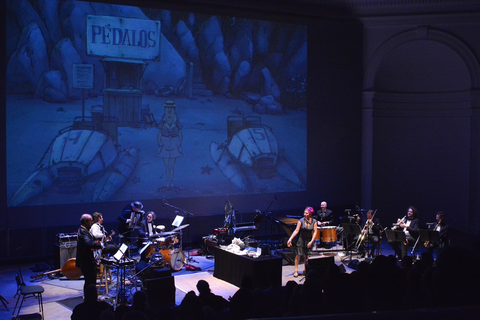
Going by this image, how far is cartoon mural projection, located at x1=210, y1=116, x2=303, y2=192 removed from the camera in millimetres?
14664

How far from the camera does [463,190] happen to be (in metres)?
15.7

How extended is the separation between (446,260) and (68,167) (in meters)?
10.3

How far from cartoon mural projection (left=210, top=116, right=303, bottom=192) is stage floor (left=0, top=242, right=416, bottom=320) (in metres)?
2.68

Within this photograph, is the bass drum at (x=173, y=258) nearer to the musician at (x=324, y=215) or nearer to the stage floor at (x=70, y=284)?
the stage floor at (x=70, y=284)

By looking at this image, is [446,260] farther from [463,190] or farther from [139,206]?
[463,190]

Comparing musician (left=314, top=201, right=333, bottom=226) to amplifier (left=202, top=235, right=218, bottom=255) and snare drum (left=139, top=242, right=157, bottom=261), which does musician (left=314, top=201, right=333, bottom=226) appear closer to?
amplifier (left=202, top=235, right=218, bottom=255)

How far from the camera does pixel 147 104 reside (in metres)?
13.6

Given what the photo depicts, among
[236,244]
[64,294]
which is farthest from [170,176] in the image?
[64,294]

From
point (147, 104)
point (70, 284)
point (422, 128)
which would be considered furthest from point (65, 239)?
point (422, 128)

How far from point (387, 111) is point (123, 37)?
340 inches

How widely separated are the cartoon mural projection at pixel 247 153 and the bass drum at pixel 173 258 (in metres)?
3.62

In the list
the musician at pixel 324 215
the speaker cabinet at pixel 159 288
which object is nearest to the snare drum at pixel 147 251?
the speaker cabinet at pixel 159 288

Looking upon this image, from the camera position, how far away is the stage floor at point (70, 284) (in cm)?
910

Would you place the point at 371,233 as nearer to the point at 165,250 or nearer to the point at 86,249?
the point at 165,250
